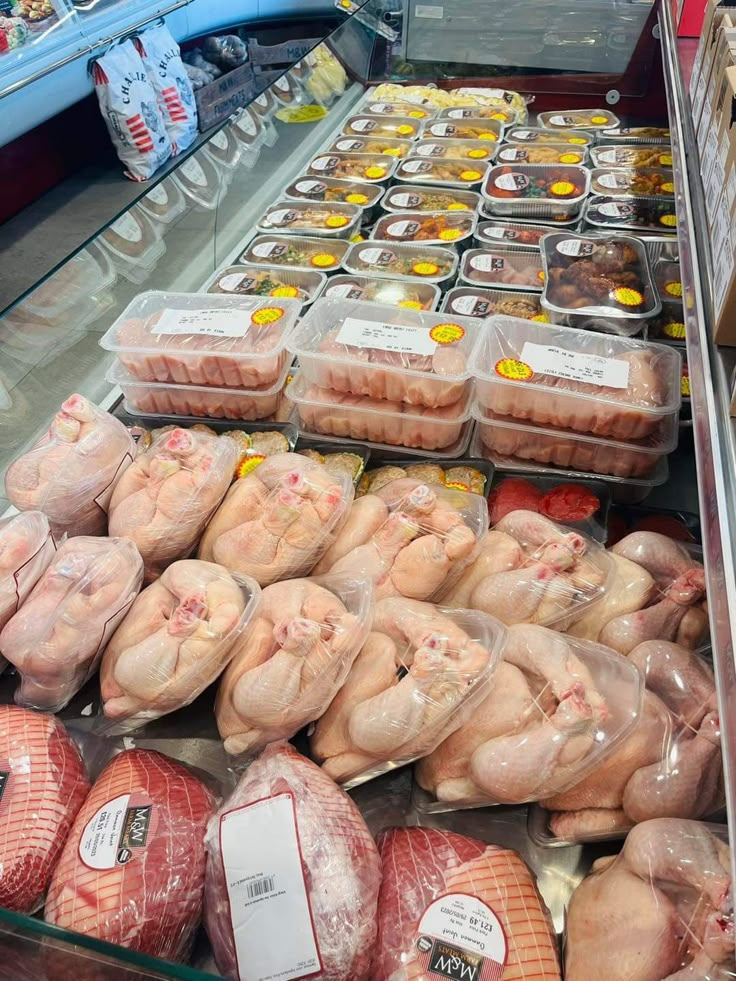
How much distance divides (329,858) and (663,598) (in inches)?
31.7

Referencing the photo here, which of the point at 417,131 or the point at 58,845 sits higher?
the point at 417,131

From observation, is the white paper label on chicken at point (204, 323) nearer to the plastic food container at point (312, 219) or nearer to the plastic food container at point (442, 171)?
the plastic food container at point (312, 219)

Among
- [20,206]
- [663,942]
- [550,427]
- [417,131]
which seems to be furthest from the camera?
[20,206]

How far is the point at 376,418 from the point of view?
6.34 feet

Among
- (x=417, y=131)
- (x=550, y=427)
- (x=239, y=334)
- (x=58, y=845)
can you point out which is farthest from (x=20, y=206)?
(x=58, y=845)

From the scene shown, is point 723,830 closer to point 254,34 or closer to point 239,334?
point 239,334

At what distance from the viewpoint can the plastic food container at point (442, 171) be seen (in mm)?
3074

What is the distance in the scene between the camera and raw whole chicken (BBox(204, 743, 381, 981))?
97cm

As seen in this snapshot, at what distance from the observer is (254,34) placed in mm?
7797

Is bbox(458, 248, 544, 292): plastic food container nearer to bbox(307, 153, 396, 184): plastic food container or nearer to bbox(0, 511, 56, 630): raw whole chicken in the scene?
bbox(307, 153, 396, 184): plastic food container

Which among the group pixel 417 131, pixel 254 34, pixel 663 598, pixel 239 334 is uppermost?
pixel 254 34

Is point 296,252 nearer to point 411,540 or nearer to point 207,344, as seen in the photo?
point 207,344

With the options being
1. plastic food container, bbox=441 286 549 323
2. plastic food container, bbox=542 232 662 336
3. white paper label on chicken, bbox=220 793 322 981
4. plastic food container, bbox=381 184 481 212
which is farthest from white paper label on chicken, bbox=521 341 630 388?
plastic food container, bbox=381 184 481 212

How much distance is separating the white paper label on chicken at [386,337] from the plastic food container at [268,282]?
19.1 inches
